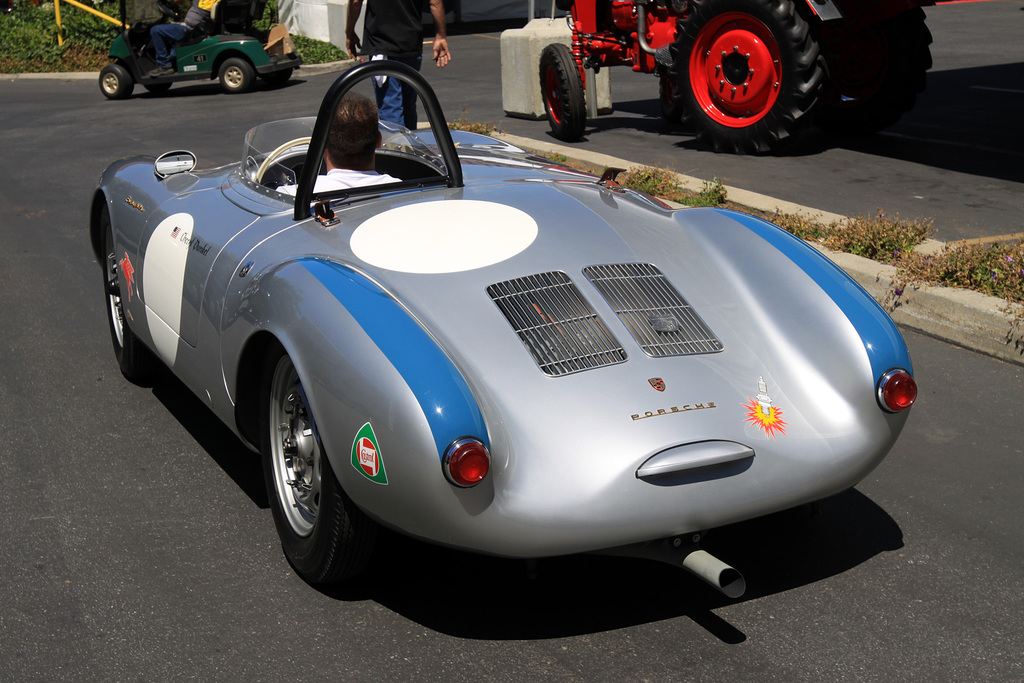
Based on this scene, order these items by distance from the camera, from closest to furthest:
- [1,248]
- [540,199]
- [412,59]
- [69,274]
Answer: [540,199]
[69,274]
[1,248]
[412,59]

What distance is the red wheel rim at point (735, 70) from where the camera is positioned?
930 cm

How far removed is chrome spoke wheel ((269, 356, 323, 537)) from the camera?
10.6 feet

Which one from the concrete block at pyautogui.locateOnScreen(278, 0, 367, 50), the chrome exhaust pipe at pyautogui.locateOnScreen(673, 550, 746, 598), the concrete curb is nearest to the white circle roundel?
the chrome exhaust pipe at pyautogui.locateOnScreen(673, 550, 746, 598)

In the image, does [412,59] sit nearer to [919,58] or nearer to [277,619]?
[919,58]

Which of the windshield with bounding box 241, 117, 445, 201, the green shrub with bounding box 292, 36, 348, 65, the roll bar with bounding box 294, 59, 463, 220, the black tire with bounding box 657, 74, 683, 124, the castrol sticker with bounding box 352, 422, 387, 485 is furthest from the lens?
the green shrub with bounding box 292, 36, 348, 65

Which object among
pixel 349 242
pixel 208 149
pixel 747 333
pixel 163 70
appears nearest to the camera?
pixel 747 333

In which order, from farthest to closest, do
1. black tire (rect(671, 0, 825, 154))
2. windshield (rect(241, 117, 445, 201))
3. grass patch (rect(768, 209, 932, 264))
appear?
black tire (rect(671, 0, 825, 154)), grass patch (rect(768, 209, 932, 264)), windshield (rect(241, 117, 445, 201))

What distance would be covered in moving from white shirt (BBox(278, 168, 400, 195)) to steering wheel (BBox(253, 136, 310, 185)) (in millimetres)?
212

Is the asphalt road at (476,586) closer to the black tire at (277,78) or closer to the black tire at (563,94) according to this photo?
the black tire at (563,94)

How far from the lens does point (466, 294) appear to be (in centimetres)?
322

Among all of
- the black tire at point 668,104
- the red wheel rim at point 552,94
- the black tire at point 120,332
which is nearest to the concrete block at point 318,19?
the red wheel rim at point 552,94

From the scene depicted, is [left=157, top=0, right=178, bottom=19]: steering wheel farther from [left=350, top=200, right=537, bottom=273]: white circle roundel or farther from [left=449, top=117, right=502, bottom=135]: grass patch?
[left=350, top=200, right=537, bottom=273]: white circle roundel

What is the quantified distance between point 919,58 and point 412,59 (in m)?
4.89

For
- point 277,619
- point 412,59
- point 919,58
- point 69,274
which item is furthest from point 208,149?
point 277,619
